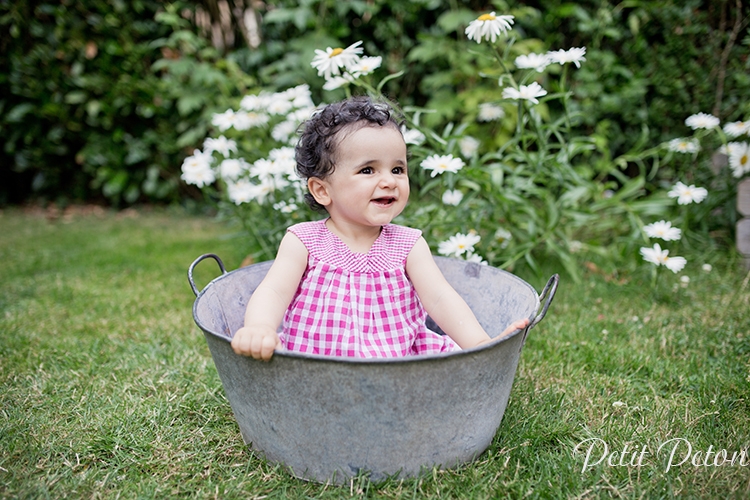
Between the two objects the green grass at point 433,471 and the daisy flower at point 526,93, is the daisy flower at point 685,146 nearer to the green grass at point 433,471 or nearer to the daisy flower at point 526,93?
the green grass at point 433,471

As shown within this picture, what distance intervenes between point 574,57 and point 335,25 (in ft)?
7.19

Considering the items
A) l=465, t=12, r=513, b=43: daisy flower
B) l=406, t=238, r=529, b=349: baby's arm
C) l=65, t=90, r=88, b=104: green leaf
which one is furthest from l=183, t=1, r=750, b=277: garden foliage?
l=65, t=90, r=88, b=104: green leaf

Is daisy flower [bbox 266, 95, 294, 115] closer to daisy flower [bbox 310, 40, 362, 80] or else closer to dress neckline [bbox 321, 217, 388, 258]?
daisy flower [bbox 310, 40, 362, 80]

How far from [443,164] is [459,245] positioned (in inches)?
11.4

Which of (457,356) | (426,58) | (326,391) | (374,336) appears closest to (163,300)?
Answer: (374,336)

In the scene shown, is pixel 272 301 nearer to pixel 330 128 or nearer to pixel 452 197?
pixel 330 128

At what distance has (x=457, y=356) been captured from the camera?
1.16m

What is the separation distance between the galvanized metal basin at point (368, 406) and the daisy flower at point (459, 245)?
638mm

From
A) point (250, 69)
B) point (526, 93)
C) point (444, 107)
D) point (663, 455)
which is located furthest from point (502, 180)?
point (250, 69)

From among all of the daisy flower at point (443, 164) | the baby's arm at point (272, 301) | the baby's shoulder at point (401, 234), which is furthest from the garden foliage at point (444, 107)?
the baby's arm at point (272, 301)

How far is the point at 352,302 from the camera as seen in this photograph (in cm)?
155

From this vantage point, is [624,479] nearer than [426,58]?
Yes

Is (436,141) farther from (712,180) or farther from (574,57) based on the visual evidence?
(712,180)

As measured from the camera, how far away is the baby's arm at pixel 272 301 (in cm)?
119
